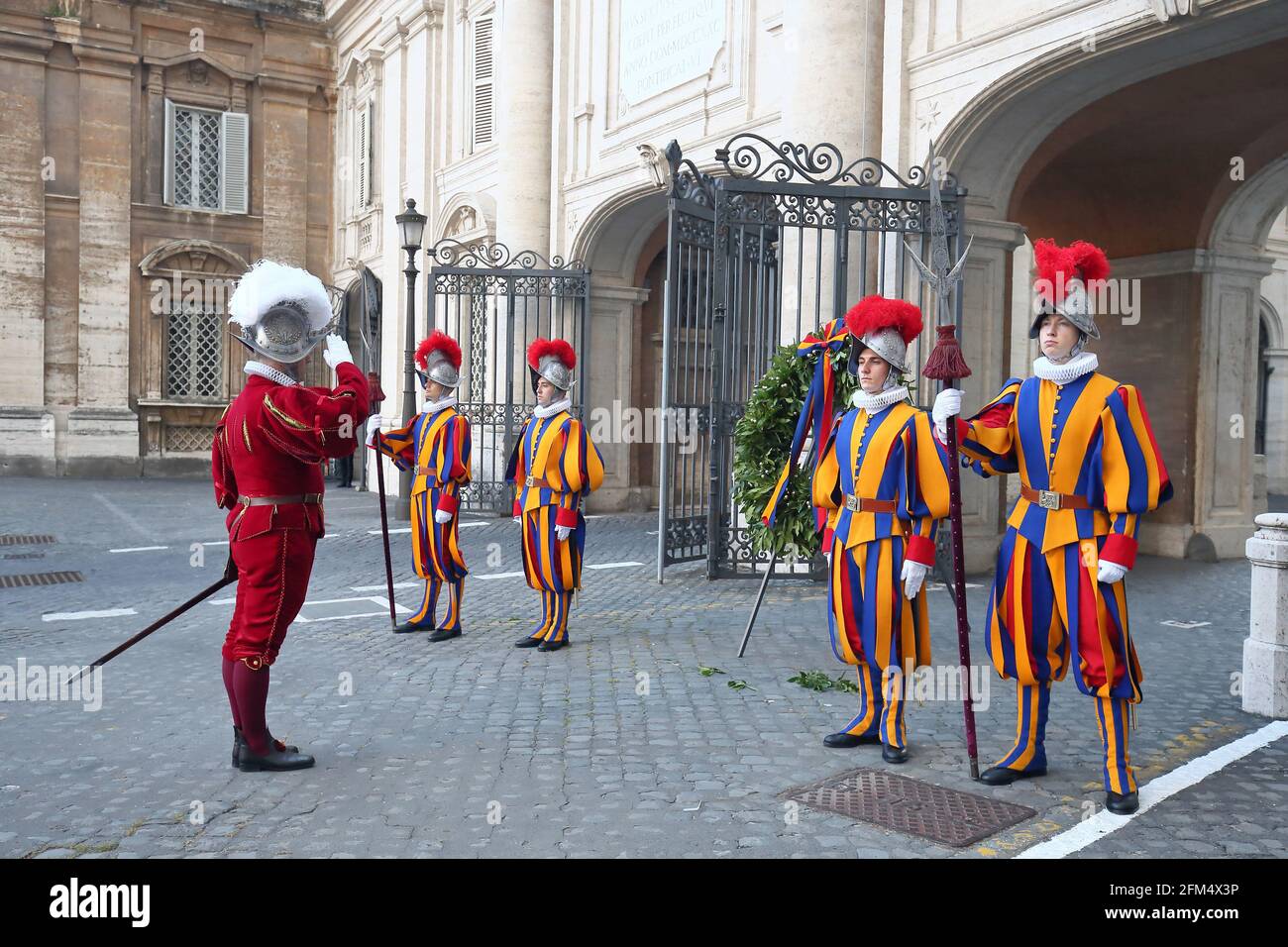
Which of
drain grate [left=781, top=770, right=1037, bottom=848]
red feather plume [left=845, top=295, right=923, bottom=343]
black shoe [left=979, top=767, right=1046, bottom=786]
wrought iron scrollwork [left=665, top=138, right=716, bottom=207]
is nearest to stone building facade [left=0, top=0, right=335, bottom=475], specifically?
wrought iron scrollwork [left=665, top=138, right=716, bottom=207]

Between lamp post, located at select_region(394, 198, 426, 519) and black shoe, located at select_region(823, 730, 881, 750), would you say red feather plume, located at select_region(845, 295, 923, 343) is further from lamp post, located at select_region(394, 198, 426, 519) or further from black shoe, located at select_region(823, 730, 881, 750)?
lamp post, located at select_region(394, 198, 426, 519)

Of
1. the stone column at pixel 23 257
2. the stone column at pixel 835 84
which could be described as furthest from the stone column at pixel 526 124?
the stone column at pixel 23 257

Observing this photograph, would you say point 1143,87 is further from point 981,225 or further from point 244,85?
point 244,85

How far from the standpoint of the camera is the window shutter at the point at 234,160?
73.7ft

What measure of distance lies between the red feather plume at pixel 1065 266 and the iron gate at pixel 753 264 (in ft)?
15.5

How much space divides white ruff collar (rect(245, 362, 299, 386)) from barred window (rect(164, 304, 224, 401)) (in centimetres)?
1913

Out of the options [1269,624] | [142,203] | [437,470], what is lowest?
[1269,624]

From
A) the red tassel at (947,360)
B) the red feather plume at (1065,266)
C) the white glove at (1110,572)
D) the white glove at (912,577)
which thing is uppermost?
the red feather plume at (1065,266)

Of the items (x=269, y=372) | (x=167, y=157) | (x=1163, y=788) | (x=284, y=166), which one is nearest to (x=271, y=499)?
(x=269, y=372)

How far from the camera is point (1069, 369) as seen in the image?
13.9 ft

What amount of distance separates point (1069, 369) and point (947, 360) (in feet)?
1.59

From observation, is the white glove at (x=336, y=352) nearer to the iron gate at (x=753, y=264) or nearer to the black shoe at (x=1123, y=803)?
the black shoe at (x=1123, y=803)

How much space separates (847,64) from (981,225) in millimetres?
1856

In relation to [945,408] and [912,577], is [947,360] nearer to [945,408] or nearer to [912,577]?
[945,408]
